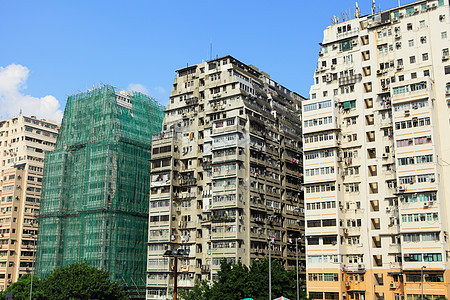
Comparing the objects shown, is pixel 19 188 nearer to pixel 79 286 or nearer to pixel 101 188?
pixel 101 188

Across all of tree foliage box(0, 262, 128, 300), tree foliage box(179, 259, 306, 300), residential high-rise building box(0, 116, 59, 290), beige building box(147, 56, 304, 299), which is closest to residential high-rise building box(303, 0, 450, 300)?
tree foliage box(179, 259, 306, 300)

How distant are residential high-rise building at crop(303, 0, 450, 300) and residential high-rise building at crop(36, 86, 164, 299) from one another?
37.5 m

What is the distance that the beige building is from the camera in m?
89.2

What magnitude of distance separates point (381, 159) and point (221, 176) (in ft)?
86.2

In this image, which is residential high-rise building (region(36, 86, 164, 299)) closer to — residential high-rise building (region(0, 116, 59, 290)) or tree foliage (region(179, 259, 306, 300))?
residential high-rise building (region(0, 116, 59, 290))

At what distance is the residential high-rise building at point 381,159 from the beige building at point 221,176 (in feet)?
35.2

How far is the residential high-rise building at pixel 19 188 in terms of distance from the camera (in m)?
131

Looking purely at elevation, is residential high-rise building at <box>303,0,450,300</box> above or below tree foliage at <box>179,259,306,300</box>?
above

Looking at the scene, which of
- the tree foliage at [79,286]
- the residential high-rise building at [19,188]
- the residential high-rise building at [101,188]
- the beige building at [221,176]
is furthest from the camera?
the residential high-rise building at [19,188]

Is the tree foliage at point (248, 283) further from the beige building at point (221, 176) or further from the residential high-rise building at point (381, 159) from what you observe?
the beige building at point (221, 176)

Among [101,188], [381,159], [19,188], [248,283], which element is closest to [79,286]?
[101,188]

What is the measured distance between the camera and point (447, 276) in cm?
7088

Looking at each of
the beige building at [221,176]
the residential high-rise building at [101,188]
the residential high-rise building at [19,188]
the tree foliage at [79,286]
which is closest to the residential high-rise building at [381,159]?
the beige building at [221,176]

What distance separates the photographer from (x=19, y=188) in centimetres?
13562
